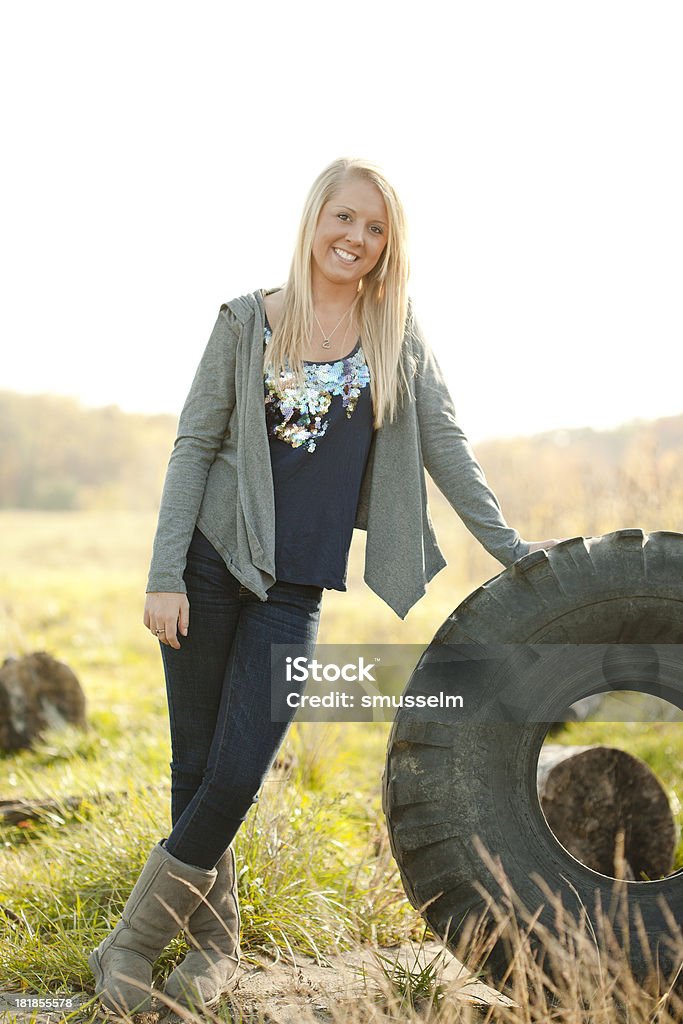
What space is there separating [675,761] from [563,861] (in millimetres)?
3162

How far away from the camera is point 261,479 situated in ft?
8.60

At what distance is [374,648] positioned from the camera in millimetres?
8453

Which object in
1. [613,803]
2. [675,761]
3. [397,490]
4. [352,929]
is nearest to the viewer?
[397,490]

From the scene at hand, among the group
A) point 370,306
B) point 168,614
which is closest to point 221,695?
point 168,614

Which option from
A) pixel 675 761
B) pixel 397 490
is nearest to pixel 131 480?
pixel 675 761

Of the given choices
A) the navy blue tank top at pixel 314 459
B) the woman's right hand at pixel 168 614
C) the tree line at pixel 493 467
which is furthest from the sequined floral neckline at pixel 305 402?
the tree line at pixel 493 467

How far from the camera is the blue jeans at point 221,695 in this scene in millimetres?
2557

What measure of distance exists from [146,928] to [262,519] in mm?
1150

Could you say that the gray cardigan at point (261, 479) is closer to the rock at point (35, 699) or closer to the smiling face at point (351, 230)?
the smiling face at point (351, 230)

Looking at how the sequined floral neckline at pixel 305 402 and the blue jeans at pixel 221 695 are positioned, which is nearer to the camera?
the blue jeans at pixel 221 695

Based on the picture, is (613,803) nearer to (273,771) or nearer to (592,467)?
(273,771)

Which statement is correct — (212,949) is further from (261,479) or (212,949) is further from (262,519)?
(261,479)

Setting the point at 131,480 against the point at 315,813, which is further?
the point at 131,480

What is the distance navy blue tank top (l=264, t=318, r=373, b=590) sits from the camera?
2648mm
